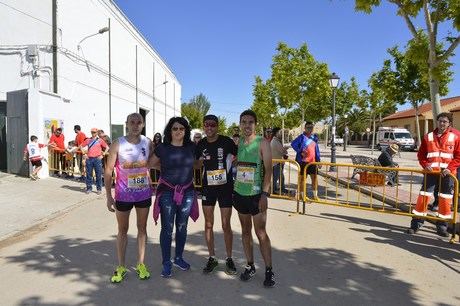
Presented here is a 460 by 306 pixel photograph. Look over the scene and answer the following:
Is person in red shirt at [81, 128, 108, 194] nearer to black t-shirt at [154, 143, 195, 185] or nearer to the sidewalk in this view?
the sidewalk

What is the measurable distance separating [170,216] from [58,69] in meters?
13.6

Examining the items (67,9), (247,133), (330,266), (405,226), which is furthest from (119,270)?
(67,9)

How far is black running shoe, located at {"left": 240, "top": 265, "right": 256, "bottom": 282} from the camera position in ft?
14.2

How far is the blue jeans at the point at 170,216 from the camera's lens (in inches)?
173

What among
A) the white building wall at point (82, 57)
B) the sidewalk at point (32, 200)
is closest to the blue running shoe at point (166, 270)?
the sidewalk at point (32, 200)

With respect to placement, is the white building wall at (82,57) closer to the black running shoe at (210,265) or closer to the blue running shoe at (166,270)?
the blue running shoe at (166,270)

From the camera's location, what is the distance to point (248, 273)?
436 cm

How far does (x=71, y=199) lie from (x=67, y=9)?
35.7ft

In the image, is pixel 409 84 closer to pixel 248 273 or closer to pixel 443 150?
pixel 443 150

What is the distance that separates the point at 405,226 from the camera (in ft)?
23.5

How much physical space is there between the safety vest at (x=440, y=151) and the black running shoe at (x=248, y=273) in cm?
400

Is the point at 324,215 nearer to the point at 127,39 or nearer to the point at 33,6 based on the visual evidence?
the point at 33,6

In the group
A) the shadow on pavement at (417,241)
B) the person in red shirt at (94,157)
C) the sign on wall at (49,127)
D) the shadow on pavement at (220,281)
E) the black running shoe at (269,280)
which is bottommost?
the shadow on pavement at (220,281)

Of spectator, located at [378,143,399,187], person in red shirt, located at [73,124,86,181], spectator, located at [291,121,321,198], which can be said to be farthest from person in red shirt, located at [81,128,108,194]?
spectator, located at [378,143,399,187]
